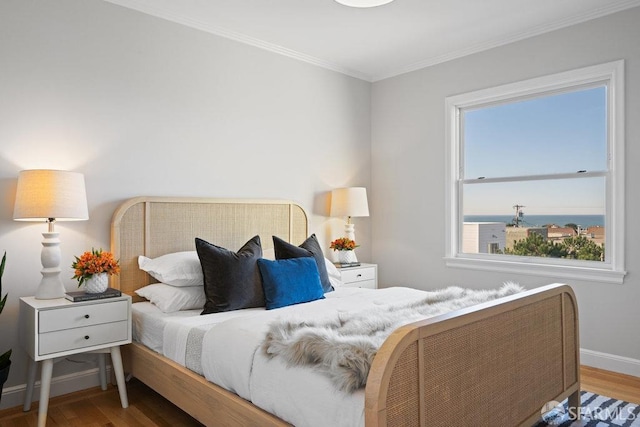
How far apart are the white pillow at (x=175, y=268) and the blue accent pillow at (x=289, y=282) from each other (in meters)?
0.43

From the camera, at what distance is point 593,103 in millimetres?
3469

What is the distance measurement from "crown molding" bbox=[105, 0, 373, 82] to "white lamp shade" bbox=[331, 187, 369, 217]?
1.20 metres

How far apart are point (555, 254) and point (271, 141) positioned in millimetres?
2480

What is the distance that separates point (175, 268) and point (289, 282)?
742 mm

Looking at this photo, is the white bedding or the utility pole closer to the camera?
the white bedding

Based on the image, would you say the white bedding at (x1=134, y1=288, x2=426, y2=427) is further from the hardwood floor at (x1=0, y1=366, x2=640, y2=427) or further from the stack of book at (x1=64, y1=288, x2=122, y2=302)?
the hardwood floor at (x1=0, y1=366, x2=640, y2=427)

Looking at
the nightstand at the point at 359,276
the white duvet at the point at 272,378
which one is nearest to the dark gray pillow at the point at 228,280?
the white duvet at the point at 272,378

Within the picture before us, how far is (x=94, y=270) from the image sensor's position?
2633mm

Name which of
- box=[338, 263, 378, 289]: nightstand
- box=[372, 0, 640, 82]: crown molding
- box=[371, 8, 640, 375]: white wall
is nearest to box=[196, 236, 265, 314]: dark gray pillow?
box=[338, 263, 378, 289]: nightstand

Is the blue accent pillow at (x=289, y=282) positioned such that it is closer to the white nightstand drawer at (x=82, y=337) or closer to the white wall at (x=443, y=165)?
the white nightstand drawer at (x=82, y=337)

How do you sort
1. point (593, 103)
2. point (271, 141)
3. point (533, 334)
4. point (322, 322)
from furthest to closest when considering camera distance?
1. point (271, 141)
2. point (593, 103)
3. point (533, 334)
4. point (322, 322)

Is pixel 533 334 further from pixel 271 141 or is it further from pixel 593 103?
pixel 271 141

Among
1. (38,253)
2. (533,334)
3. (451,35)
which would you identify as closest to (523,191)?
(451,35)

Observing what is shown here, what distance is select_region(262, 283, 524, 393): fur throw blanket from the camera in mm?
1615
